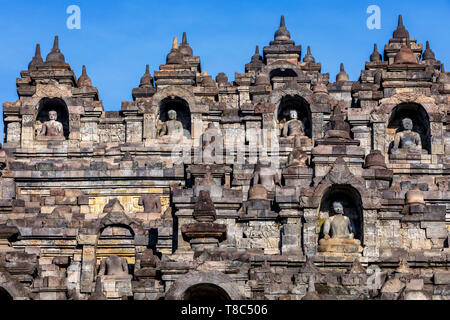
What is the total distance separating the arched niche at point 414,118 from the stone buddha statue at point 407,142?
1.58ft

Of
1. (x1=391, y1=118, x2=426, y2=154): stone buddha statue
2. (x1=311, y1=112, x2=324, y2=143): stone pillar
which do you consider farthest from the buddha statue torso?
(x1=391, y1=118, x2=426, y2=154): stone buddha statue

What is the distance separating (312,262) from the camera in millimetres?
59875

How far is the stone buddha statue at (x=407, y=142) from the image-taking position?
7162 cm

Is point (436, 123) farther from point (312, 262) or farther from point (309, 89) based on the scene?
point (312, 262)

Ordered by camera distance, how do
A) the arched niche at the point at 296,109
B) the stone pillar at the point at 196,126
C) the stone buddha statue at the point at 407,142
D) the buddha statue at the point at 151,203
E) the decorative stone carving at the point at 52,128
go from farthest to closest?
the decorative stone carving at the point at 52,128, the arched niche at the point at 296,109, the stone pillar at the point at 196,126, the stone buddha statue at the point at 407,142, the buddha statue at the point at 151,203

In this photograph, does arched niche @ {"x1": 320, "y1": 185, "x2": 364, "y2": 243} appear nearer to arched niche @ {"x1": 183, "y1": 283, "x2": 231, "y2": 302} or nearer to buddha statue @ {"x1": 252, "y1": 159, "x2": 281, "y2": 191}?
buddha statue @ {"x1": 252, "y1": 159, "x2": 281, "y2": 191}

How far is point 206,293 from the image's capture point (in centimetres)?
5709

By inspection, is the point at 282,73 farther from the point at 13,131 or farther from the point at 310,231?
the point at 310,231

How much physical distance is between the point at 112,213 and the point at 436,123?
50.1 feet

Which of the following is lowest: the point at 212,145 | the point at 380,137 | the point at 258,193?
the point at 258,193

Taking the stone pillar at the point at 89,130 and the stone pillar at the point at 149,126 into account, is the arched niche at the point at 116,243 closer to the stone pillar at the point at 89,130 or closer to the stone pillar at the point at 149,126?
the stone pillar at the point at 149,126

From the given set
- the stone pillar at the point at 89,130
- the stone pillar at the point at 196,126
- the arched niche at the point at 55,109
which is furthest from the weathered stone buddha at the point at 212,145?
the arched niche at the point at 55,109

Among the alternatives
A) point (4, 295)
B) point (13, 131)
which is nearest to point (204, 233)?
point (4, 295)

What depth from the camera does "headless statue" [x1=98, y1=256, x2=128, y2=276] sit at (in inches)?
2451
